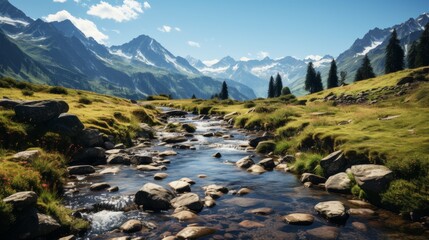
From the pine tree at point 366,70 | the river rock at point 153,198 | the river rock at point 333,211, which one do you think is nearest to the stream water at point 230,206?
the river rock at point 333,211

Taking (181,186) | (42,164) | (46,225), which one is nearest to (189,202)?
(181,186)

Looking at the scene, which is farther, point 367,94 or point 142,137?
point 367,94

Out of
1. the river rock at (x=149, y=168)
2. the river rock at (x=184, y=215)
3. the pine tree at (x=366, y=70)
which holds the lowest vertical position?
the river rock at (x=184, y=215)

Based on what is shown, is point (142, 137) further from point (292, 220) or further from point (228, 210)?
point (292, 220)

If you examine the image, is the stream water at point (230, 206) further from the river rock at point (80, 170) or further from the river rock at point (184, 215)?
the river rock at point (80, 170)

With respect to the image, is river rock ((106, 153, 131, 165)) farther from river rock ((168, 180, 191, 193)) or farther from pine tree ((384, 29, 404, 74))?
pine tree ((384, 29, 404, 74))

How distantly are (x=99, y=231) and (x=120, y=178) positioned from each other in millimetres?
7946

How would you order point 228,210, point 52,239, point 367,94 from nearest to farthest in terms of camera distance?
point 52,239 → point 228,210 → point 367,94

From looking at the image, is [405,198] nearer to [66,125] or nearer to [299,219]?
[299,219]

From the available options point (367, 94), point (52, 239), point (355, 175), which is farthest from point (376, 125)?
point (367, 94)

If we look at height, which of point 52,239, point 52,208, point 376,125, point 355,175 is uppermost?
point 376,125

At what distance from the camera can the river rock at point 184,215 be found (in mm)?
14038

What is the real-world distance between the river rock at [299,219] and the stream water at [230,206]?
26 centimetres

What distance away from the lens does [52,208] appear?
42.0 feet
